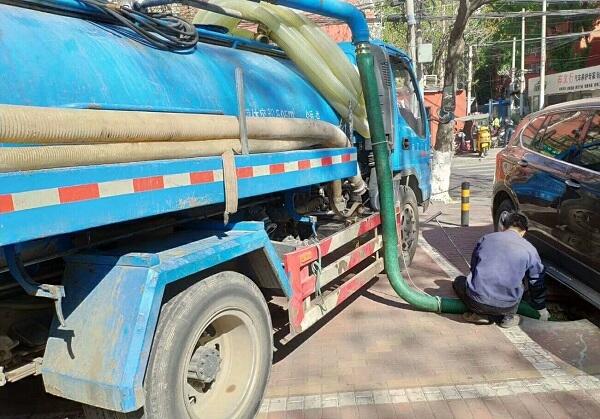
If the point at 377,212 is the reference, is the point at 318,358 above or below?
below

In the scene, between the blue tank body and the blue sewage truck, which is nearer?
the blue sewage truck

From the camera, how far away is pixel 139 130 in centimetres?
234

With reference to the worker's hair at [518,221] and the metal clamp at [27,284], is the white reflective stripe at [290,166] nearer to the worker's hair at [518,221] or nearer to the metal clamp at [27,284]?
the metal clamp at [27,284]

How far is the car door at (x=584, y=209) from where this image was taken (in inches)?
172

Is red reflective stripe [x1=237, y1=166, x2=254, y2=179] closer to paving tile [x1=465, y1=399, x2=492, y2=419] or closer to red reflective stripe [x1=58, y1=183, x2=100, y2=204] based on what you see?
red reflective stripe [x1=58, y1=183, x2=100, y2=204]

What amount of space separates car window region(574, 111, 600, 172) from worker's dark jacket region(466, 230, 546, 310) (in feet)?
3.00

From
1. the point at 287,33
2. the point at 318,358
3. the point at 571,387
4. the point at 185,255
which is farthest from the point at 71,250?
the point at 571,387

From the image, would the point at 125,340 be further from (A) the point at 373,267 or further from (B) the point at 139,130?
(A) the point at 373,267

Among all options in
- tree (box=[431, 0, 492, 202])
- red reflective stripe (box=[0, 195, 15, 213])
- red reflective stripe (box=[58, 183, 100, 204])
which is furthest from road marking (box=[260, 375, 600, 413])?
tree (box=[431, 0, 492, 202])

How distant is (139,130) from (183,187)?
1.26 feet

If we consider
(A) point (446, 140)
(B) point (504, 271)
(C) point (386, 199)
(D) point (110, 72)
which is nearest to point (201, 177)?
(D) point (110, 72)

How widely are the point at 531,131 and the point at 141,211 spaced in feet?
16.8

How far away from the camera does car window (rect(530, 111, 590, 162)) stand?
4996mm

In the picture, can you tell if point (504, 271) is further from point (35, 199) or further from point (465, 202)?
point (465, 202)
